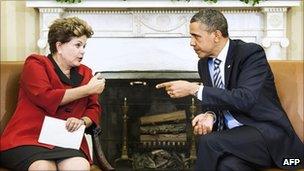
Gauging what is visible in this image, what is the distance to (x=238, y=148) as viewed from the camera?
208 centimetres

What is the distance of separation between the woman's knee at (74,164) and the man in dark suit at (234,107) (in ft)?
1.61

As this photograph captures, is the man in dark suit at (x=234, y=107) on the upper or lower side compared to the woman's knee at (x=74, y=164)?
upper

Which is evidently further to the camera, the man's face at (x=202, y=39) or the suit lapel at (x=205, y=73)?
the suit lapel at (x=205, y=73)

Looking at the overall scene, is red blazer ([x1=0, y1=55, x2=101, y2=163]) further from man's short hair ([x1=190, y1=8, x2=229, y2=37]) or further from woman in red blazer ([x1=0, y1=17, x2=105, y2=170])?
man's short hair ([x1=190, y1=8, x2=229, y2=37])

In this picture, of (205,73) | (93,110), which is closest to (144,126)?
(93,110)

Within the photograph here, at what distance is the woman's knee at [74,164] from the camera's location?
217 centimetres

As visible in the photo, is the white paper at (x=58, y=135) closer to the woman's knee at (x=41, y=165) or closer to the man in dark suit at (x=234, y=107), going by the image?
the woman's knee at (x=41, y=165)

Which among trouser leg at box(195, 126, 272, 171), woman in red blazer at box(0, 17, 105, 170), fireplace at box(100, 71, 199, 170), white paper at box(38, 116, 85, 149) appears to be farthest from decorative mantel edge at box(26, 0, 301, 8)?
trouser leg at box(195, 126, 272, 171)

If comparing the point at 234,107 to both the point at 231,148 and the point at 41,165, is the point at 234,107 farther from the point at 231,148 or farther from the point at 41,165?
the point at 41,165

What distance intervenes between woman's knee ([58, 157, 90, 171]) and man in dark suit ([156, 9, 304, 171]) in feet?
1.61

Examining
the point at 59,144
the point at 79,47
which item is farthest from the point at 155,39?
the point at 59,144

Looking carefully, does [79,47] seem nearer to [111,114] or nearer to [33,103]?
[33,103]

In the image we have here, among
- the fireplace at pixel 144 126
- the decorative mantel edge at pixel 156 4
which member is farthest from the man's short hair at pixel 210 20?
the fireplace at pixel 144 126

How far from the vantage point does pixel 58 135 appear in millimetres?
2271
